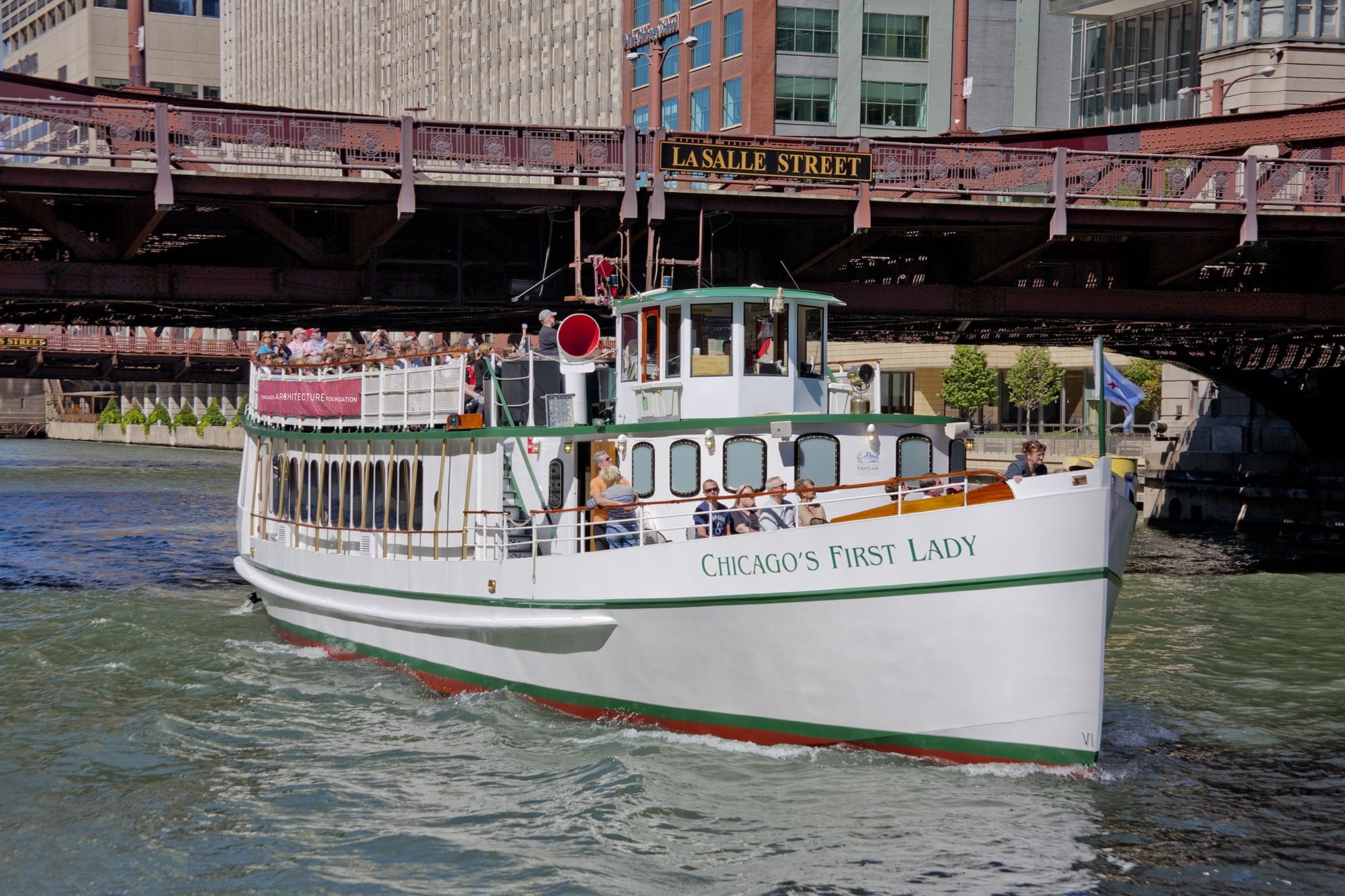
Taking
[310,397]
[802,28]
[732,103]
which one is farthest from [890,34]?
[310,397]

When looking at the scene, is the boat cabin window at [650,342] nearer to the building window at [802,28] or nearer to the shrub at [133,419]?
the building window at [802,28]

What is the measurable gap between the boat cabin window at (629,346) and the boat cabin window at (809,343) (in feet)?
7.34

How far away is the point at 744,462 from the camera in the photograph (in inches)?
750

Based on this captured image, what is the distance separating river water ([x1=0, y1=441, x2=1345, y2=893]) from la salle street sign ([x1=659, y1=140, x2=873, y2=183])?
38.8ft

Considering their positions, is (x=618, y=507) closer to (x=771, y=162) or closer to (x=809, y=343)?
(x=809, y=343)

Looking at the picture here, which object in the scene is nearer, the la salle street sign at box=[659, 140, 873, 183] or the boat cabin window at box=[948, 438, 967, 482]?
the boat cabin window at box=[948, 438, 967, 482]

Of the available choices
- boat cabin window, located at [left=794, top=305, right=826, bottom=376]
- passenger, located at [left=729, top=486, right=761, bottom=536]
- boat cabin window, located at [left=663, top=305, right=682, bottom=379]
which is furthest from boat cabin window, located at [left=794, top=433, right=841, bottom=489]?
boat cabin window, located at [left=663, top=305, right=682, bottom=379]

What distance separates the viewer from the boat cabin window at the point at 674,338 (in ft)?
66.0

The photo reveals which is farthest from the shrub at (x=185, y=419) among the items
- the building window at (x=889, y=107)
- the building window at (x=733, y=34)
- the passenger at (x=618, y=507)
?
the passenger at (x=618, y=507)

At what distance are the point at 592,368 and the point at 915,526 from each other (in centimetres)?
684

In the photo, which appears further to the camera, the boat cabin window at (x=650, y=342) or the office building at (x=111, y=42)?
the office building at (x=111, y=42)

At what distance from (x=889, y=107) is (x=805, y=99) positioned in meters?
4.86

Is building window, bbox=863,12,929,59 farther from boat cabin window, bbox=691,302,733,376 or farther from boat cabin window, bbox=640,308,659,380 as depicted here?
boat cabin window, bbox=691,302,733,376

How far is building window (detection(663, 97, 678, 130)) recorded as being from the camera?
93375 mm
